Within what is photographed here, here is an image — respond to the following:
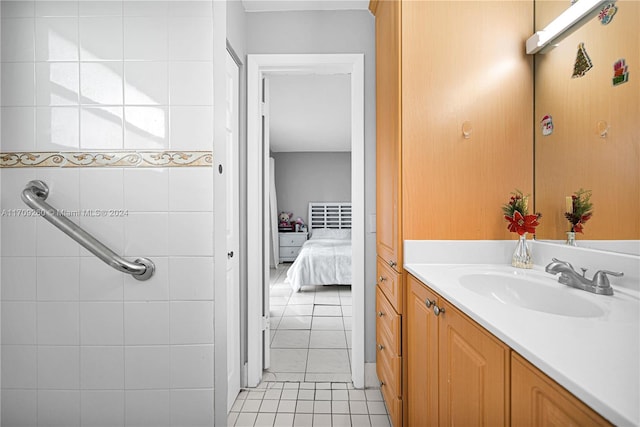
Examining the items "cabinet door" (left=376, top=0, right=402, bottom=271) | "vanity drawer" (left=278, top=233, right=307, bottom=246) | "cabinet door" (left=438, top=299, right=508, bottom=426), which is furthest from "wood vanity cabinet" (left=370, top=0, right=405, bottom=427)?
"vanity drawer" (left=278, top=233, right=307, bottom=246)

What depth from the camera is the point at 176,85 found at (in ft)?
4.91

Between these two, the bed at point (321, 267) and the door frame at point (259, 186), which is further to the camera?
the bed at point (321, 267)

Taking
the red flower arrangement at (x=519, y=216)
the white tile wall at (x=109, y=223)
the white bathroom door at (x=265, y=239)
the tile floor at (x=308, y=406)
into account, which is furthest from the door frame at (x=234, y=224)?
the red flower arrangement at (x=519, y=216)

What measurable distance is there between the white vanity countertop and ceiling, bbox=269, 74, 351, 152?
292cm

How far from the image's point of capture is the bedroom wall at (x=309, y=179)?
7312 mm

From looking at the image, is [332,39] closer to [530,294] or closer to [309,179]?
[530,294]

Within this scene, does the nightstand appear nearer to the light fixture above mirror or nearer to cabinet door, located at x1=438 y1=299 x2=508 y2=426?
the light fixture above mirror

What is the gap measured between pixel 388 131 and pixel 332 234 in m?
4.89

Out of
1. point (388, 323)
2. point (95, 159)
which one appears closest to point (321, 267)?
point (388, 323)

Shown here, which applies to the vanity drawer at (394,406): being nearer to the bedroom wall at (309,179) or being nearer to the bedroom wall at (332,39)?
the bedroom wall at (332,39)

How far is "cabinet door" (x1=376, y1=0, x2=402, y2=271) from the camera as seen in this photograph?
62.5 inches

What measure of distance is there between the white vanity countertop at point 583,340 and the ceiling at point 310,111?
2.92 m

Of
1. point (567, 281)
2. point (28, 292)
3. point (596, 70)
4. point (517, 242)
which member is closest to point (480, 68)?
point (596, 70)

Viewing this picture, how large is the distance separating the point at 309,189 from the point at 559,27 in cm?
609
